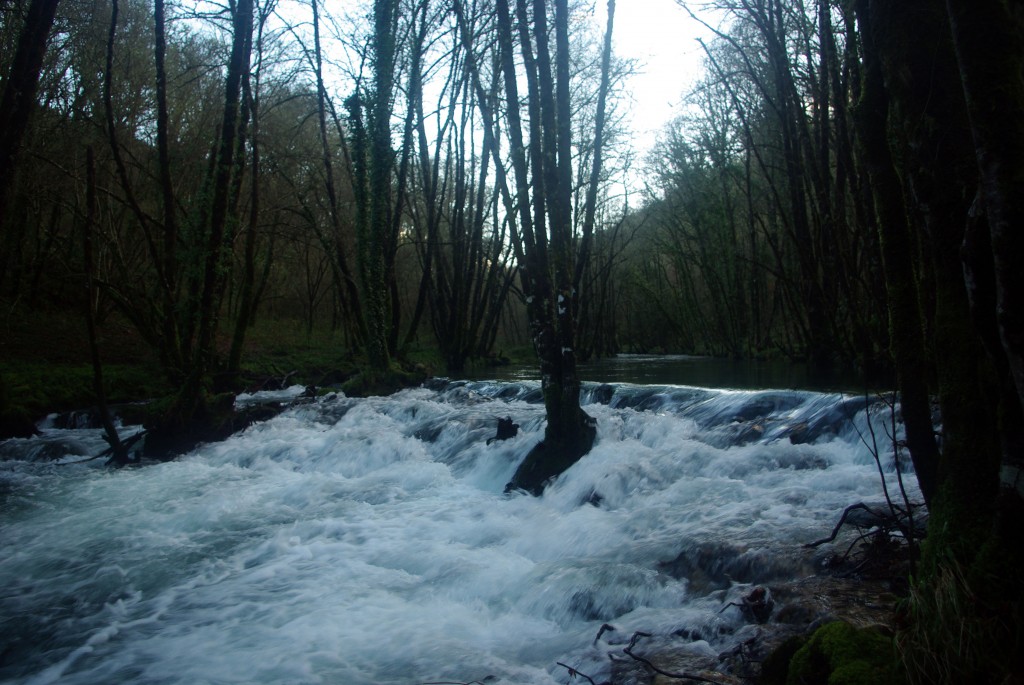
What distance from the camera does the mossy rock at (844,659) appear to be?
2.50 meters

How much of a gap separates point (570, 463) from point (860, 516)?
3.28 m

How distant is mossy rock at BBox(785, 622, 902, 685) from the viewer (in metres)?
2.50

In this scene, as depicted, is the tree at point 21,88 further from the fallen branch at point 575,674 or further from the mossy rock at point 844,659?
the mossy rock at point 844,659

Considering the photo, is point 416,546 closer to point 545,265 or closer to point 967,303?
point 545,265

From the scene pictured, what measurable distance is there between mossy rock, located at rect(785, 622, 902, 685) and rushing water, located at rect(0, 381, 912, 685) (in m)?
0.88

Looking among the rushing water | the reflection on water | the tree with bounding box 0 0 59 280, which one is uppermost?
the tree with bounding box 0 0 59 280

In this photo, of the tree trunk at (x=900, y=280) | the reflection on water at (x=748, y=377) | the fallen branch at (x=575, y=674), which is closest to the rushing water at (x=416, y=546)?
the fallen branch at (x=575, y=674)

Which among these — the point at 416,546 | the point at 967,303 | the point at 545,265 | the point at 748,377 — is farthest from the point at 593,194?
the point at 967,303

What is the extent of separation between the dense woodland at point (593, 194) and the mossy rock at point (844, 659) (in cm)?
14

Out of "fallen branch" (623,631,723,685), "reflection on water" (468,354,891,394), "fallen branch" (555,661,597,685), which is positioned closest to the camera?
"fallen branch" (623,631,723,685)

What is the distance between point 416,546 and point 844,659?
4378 mm

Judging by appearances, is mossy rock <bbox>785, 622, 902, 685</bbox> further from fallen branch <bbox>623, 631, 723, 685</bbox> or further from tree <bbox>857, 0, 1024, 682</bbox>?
Answer: fallen branch <bbox>623, 631, 723, 685</bbox>

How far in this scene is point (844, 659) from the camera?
2.60 meters

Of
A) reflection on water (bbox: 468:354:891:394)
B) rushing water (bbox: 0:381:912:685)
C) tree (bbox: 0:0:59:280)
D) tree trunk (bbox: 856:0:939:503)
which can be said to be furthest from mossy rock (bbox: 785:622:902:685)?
tree (bbox: 0:0:59:280)
